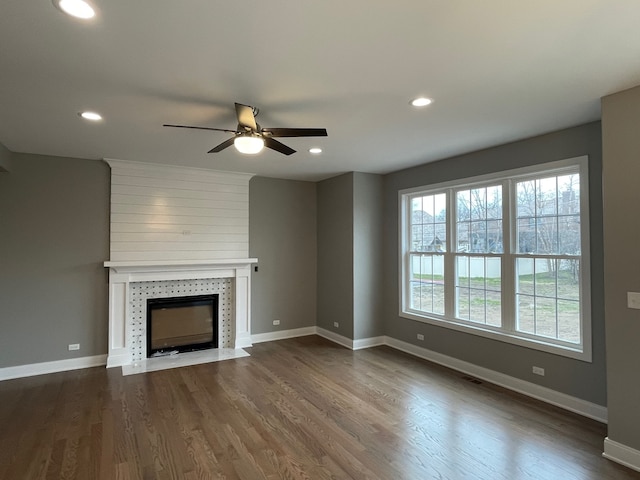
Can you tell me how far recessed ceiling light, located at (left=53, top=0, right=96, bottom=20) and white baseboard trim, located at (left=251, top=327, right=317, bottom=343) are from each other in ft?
16.2

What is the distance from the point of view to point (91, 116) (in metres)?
3.17

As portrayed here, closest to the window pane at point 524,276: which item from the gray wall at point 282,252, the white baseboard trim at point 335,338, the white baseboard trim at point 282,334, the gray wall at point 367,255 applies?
the gray wall at point 367,255

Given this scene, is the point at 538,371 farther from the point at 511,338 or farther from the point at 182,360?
the point at 182,360

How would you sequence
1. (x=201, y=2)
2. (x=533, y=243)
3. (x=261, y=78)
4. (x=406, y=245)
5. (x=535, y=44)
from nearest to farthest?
1. (x=201, y=2)
2. (x=535, y=44)
3. (x=261, y=78)
4. (x=533, y=243)
5. (x=406, y=245)

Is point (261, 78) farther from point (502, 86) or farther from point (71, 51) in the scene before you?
point (502, 86)

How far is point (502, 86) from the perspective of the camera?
259 centimetres

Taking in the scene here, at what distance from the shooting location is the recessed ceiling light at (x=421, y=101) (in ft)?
9.21

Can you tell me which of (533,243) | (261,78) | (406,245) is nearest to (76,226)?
(261,78)

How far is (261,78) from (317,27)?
0.68 metres

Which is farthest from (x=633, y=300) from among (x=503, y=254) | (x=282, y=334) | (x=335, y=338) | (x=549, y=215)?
(x=282, y=334)

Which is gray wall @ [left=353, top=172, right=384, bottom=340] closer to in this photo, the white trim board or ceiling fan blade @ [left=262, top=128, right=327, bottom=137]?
the white trim board

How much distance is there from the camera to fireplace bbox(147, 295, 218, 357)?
Answer: 5.18 m

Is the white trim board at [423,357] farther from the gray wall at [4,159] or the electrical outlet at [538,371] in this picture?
the gray wall at [4,159]

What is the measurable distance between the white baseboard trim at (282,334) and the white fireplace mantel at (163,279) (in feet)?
0.80
